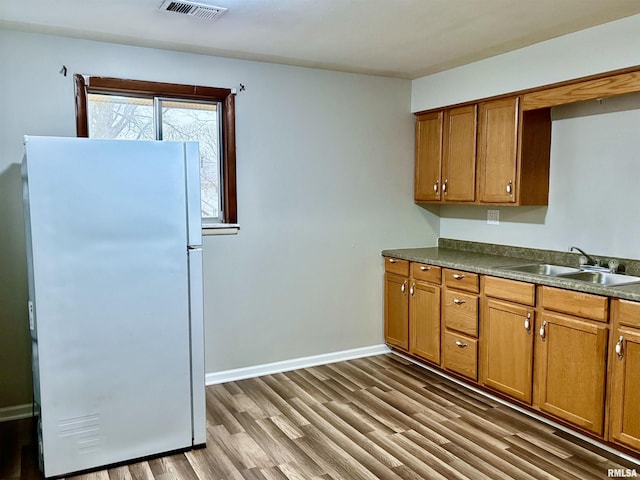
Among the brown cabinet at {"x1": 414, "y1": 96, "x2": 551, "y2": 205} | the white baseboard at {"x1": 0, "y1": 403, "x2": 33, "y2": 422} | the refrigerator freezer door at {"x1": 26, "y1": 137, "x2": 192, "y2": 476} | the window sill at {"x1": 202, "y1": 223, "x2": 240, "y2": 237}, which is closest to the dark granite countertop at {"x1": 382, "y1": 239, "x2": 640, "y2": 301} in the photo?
the brown cabinet at {"x1": 414, "y1": 96, "x2": 551, "y2": 205}

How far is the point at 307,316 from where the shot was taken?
4.16 m

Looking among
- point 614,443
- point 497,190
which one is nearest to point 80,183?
point 497,190

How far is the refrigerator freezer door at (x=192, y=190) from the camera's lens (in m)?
2.72

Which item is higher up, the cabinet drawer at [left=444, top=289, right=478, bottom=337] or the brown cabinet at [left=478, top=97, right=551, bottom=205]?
the brown cabinet at [left=478, top=97, right=551, bottom=205]

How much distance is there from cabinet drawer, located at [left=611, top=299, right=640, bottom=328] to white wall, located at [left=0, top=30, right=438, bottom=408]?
6.91ft

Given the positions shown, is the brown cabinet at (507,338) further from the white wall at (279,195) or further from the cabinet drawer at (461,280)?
the white wall at (279,195)

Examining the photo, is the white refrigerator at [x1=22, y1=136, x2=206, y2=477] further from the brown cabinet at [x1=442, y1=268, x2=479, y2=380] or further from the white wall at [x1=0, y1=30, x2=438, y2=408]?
the brown cabinet at [x1=442, y1=268, x2=479, y2=380]

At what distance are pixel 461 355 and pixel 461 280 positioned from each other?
1.81 feet

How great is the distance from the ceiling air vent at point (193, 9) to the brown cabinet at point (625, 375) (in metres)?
2.63

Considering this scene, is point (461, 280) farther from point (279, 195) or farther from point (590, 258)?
point (279, 195)

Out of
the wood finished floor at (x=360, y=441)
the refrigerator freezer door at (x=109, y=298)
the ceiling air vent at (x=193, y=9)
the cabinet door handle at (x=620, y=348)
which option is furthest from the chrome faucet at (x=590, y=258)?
the ceiling air vent at (x=193, y=9)

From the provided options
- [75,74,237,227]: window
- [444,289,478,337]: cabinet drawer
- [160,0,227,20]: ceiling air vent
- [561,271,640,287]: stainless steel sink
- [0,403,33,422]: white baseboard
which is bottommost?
[0,403,33,422]: white baseboard

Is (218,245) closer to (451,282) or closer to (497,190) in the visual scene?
(451,282)

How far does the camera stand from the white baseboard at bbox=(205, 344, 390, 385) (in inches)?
151
